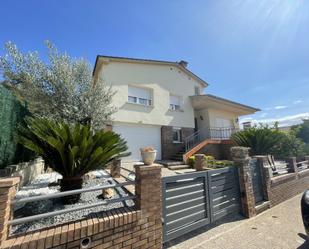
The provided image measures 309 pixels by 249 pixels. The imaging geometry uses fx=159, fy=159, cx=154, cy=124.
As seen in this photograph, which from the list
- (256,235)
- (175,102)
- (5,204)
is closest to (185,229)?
(256,235)

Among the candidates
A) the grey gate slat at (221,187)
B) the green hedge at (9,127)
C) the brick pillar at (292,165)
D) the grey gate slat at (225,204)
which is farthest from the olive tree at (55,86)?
the brick pillar at (292,165)

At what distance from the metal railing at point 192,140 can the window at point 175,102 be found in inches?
116

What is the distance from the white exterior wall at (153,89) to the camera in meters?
12.0

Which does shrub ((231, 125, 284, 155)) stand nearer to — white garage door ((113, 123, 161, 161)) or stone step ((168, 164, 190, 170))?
stone step ((168, 164, 190, 170))

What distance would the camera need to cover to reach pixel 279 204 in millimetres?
6438

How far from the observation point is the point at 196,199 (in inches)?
165

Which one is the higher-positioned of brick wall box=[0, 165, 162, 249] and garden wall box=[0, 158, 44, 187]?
garden wall box=[0, 158, 44, 187]

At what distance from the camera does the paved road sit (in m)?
3.69

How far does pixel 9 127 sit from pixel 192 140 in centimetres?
1307

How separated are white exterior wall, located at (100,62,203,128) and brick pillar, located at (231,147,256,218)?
27.6 feet

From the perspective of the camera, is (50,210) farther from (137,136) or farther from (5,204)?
(137,136)

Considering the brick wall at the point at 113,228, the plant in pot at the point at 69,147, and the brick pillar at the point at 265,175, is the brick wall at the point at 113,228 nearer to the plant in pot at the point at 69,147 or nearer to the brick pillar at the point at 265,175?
the plant in pot at the point at 69,147

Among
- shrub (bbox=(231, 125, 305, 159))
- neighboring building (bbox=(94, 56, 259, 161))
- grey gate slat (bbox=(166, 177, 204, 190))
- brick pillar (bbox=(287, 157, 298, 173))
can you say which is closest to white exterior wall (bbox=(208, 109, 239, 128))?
neighboring building (bbox=(94, 56, 259, 161))

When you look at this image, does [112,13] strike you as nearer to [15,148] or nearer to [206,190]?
[15,148]
